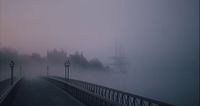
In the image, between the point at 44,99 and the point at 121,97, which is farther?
the point at 44,99

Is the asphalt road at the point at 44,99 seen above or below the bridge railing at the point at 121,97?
below

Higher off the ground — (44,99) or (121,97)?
(121,97)

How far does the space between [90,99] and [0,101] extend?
712cm

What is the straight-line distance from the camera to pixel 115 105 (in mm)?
19234

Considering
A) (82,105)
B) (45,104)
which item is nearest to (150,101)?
(82,105)

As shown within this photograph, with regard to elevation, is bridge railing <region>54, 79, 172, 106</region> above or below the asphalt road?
above

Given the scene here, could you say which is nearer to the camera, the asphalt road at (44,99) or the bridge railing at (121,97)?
the bridge railing at (121,97)

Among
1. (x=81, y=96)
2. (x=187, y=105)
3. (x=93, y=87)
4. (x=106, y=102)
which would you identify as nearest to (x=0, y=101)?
(x=106, y=102)

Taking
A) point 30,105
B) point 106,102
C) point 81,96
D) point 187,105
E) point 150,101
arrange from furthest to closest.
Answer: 1. point 187,105
2. point 81,96
3. point 30,105
4. point 106,102
5. point 150,101

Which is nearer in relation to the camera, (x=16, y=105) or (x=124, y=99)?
(x=124, y=99)

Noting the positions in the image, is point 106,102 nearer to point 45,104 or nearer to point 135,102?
point 135,102

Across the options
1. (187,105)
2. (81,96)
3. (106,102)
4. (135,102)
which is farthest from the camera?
(187,105)

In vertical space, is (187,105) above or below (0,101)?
below

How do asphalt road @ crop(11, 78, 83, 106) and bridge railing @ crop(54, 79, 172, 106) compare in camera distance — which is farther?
asphalt road @ crop(11, 78, 83, 106)
